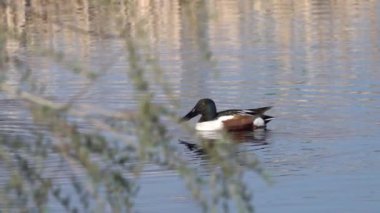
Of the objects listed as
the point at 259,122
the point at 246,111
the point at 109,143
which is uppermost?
the point at 109,143

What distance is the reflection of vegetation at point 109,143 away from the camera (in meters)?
4.39

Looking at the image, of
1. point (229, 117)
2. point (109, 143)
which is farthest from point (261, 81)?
point (109, 143)

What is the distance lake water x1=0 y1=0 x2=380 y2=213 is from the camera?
5.01 m

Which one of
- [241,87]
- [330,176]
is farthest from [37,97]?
[241,87]

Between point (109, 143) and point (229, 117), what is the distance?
9.99 meters

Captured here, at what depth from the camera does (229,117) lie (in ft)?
47.6

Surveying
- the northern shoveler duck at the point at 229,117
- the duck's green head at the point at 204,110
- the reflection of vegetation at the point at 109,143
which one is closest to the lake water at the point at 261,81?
the reflection of vegetation at the point at 109,143

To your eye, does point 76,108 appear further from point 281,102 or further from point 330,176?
point 281,102

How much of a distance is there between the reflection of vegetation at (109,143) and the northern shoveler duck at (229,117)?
9520 mm

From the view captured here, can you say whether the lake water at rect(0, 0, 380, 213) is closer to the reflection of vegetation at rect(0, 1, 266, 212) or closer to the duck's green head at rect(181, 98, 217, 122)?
the reflection of vegetation at rect(0, 1, 266, 212)

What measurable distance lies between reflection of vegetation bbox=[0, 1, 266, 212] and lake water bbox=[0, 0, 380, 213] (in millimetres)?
76

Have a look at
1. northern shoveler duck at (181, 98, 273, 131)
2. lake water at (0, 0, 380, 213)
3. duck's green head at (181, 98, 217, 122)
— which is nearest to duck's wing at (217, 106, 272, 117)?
northern shoveler duck at (181, 98, 273, 131)

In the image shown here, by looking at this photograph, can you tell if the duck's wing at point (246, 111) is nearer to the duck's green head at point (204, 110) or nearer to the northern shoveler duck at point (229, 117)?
the northern shoveler duck at point (229, 117)

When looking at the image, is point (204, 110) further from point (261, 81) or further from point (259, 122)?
point (261, 81)
